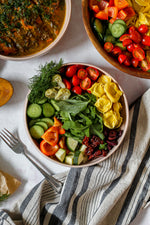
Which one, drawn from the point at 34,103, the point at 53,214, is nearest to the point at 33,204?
the point at 53,214

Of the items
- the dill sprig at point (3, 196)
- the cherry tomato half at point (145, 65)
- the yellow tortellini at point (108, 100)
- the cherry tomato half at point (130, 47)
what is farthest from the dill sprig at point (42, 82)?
the dill sprig at point (3, 196)

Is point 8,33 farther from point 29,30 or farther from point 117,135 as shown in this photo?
point 117,135

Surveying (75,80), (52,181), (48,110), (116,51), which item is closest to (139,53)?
(116,51)

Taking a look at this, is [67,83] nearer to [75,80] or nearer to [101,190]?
[75,80]

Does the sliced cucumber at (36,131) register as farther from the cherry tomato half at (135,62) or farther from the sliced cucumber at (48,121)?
the cherry tomato half at (135,62)

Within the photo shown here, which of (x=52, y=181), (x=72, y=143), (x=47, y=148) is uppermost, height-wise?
(x=47, y=148)

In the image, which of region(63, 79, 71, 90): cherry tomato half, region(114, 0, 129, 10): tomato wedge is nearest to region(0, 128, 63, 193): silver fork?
region(63, 79, 71, 90): cherry tomato half
